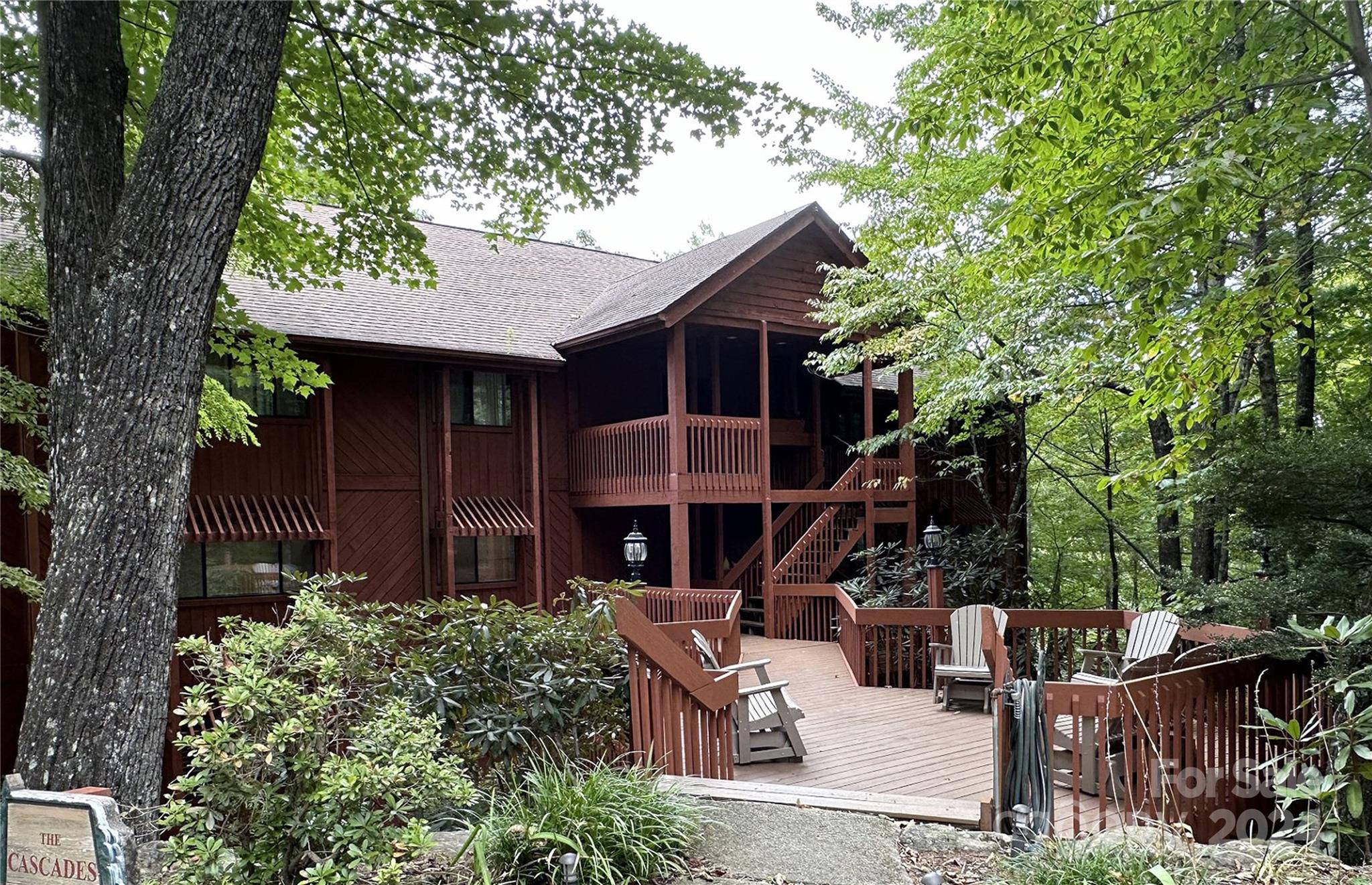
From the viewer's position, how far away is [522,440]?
46.5 feet

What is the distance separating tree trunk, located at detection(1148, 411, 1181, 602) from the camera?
9.58 m

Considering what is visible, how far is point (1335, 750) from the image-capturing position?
449 cm

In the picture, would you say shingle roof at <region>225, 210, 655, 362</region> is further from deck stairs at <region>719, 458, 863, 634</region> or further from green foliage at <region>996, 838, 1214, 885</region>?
green foliage at <region>996, 838, 1214, 885</region>

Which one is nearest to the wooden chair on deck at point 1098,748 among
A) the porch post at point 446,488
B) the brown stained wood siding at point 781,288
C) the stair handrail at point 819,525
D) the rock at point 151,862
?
the rock at point 151,862

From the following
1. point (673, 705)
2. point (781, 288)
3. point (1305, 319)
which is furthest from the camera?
point (781, 288)

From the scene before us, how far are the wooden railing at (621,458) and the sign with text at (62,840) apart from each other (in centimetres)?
1036

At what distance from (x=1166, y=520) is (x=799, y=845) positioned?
40.0 ft

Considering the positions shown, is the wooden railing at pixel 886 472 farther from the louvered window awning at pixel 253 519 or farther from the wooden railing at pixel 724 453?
the louvered window awning at pixel 253 519

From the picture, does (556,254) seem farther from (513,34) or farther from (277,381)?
(513,34)

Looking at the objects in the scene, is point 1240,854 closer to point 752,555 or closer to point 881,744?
point 881,744

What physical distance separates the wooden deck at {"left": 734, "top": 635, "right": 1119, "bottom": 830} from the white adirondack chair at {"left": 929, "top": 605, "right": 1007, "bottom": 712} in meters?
0.18

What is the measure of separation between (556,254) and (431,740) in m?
15.8

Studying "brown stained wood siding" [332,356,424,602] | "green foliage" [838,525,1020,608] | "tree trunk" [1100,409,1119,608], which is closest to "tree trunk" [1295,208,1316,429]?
"green foliage" [838,525,1020,608]

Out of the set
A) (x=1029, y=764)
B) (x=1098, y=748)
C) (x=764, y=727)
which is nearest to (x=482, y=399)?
(x=764, y=727)
